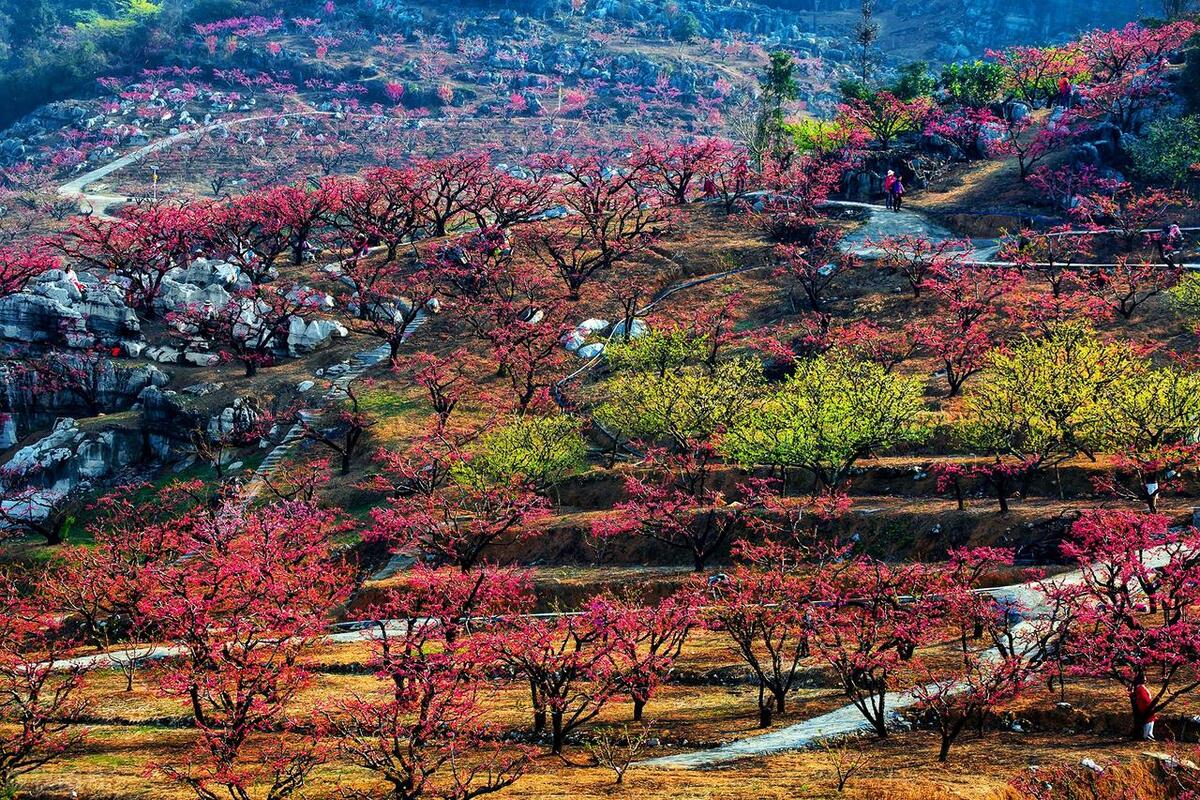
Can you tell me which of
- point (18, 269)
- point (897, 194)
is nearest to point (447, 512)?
point (18, 269)

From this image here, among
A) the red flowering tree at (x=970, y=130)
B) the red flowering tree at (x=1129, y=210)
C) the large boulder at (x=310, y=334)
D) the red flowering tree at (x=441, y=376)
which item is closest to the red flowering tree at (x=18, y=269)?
the large boulder at (x=310, y=334)

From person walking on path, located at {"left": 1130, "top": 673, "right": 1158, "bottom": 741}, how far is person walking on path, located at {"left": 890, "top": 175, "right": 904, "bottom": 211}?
66202mm

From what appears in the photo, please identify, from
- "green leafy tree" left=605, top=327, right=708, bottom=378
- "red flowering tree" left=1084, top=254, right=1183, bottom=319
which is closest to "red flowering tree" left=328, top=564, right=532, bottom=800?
"green leafy tree" left=605, top=327, right=708, bottom=378

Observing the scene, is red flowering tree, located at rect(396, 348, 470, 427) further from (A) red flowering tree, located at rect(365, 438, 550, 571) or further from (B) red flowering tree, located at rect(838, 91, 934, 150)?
(B) red flowering tree, located at rect(838, 91, 934, 150)

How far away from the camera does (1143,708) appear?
26.8 m

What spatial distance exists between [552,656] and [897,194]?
68041mm

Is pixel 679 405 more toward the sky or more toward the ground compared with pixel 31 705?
more toward the sky

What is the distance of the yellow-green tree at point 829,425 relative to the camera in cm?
4734

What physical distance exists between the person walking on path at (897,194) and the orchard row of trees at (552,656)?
168 feet

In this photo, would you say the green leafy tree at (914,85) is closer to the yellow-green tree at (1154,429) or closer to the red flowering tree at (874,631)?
the yellow-green tree at (1154,429)

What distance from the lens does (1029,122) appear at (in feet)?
309

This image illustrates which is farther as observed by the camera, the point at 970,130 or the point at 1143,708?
the point at 970,130

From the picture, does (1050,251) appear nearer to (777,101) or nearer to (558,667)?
(777,101)

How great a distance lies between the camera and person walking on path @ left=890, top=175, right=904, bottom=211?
87250 millimetres
